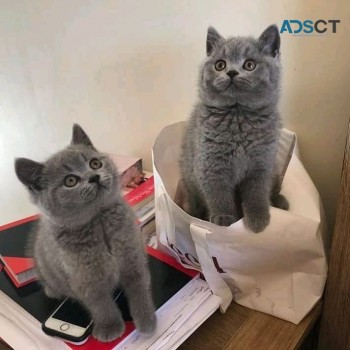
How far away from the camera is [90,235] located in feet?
2.17

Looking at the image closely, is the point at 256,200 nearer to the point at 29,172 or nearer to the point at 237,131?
the point at 237,131

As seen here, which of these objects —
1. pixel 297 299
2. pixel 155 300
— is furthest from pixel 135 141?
pixel 297 299

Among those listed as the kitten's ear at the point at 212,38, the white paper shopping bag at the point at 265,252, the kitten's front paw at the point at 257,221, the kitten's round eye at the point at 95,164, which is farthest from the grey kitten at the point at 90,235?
the kitten's ear at the point at 212,38

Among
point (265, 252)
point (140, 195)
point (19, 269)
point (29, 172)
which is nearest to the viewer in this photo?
point (29, 172)

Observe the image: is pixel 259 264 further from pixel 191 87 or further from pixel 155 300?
pixel 191 87

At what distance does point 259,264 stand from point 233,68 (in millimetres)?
380

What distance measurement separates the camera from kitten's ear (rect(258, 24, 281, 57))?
0.72 metres

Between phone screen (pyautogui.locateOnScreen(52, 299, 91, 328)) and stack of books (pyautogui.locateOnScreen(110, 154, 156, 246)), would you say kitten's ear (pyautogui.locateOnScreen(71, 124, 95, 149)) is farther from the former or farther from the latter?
phone screen (pyautogui.locateOnScreen(52, 299, 91, 328))

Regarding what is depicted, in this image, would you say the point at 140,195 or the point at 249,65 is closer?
the point at 249,65

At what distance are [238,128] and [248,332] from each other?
0.40 m

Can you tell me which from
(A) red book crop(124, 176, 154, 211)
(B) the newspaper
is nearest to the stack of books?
(A) red book crop(124, 176, 154, 211)

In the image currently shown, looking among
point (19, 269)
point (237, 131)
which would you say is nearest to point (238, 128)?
point (237, 131)

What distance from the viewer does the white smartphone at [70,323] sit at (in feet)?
2.26

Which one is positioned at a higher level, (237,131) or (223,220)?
(237,131)
